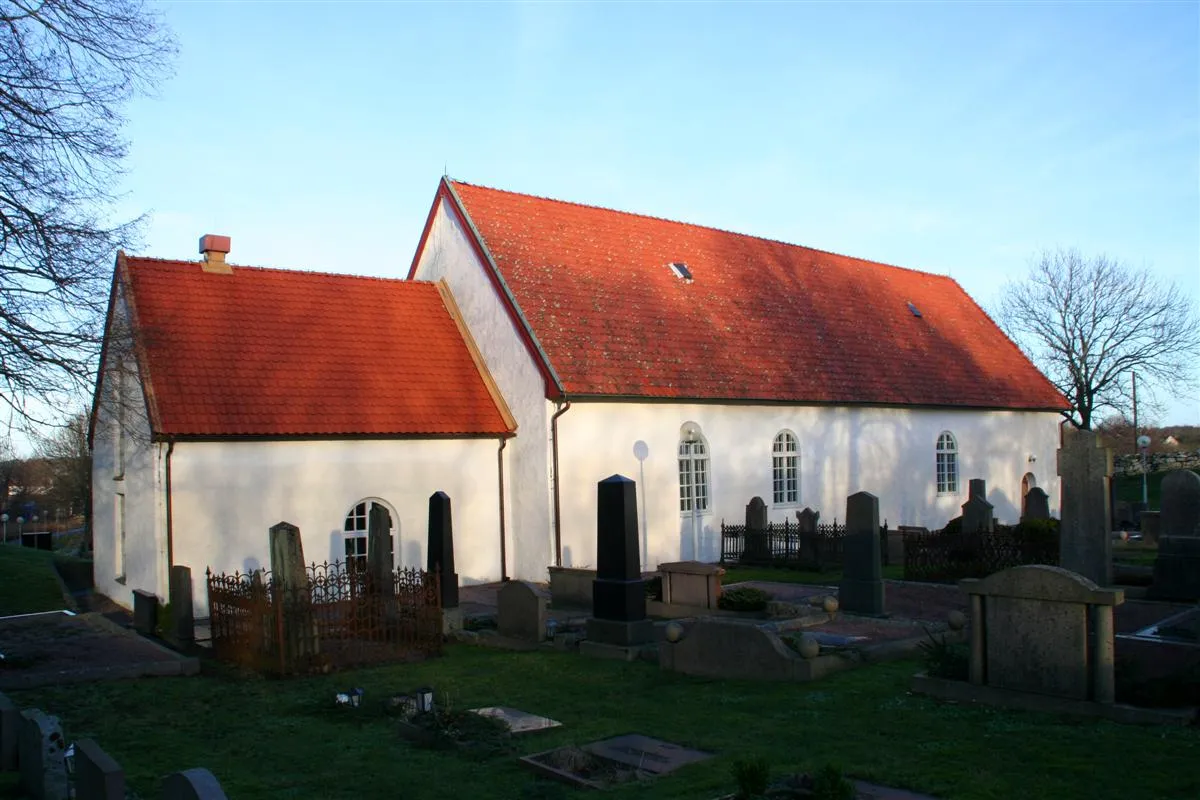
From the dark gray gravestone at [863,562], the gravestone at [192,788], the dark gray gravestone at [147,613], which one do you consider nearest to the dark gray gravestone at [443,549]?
the dark gray gravestone at [147,613]

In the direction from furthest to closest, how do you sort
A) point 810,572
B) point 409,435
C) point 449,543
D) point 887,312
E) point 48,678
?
point 887,312
point 810,572
point 409,435
point 449,543
point 48,678

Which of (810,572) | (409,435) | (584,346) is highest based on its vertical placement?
(584,346)

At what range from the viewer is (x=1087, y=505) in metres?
14.0

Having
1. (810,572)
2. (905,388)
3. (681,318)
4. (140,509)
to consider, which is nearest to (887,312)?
(905,388)

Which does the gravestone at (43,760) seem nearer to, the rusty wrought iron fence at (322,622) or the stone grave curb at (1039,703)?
the rusty wrought iron fence at (322,622)

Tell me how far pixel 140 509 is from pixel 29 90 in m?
8.82

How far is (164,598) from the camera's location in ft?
56.7

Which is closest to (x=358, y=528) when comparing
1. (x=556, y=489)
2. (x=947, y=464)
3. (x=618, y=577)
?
(x=556, y=489)

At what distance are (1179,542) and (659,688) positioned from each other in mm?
9061

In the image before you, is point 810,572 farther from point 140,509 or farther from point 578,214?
point 140,509

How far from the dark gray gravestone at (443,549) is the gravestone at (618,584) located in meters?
3.15

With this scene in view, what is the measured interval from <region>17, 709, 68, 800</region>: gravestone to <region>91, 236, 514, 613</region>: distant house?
8.76 m

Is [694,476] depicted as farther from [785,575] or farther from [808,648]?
[808,648]

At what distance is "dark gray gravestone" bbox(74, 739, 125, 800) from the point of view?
16.1ft
